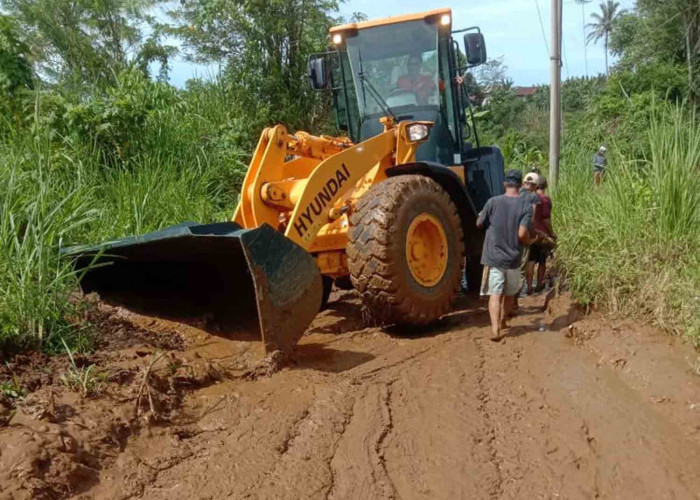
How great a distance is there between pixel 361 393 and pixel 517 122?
26.9m

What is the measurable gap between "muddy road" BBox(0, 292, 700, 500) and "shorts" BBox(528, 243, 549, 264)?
196 cm

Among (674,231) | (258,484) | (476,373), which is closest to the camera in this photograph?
(258,484)

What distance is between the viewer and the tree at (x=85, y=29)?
13516 millimetres

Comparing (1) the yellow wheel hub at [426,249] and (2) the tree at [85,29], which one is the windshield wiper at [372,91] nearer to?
(1) the yellow wheel hub at [426,249]

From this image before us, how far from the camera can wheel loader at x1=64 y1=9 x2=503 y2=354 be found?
Answer: 462 centimetres

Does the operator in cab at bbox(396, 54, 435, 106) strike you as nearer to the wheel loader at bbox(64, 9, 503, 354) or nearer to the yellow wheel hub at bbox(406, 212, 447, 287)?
the wheel loader at bbox(64, 9, 503, 354)

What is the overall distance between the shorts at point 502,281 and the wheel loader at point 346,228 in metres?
0.35

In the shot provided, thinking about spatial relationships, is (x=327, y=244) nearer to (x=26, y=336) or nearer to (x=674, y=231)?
(x=26, y=336)

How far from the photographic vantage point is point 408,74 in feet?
23.1

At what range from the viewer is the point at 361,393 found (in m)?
4.15

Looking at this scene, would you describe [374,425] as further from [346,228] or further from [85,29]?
[85,29]

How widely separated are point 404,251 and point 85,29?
12.6 metres

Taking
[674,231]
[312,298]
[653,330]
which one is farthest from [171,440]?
[674,231]

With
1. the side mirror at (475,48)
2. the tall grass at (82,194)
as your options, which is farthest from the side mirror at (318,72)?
the tall grass at (82,194)
